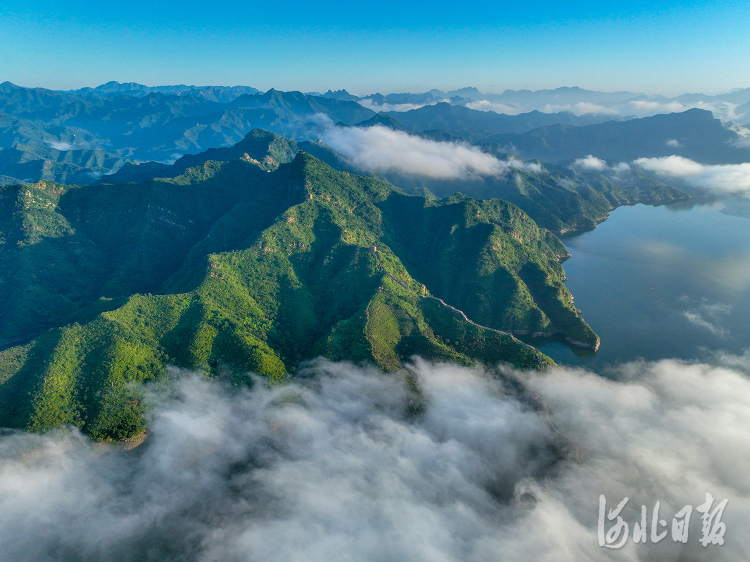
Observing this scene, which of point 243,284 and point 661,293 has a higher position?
point 243,284

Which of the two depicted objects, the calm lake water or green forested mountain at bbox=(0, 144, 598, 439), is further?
the calm lake water

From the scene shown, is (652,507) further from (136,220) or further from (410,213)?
(136,220)

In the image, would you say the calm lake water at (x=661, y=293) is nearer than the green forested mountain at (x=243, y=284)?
No

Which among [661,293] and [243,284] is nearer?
[243,284]
